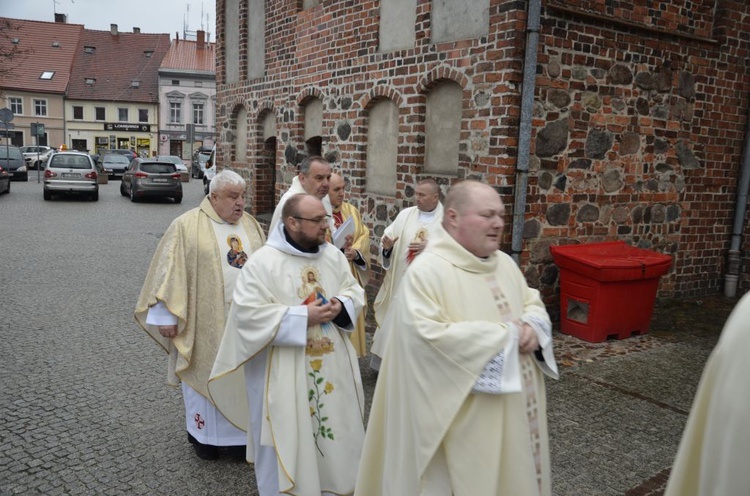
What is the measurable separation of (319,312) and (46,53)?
199ft

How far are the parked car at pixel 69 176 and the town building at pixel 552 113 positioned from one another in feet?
48.2

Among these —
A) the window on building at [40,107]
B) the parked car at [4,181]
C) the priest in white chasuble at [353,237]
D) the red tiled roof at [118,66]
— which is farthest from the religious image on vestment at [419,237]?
the window on building at [40,107]

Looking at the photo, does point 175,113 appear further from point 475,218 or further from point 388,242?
point 475,218

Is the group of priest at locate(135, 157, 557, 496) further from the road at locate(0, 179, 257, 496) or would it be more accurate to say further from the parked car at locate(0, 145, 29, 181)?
the parked car at locate(0, 145, 29, 181)

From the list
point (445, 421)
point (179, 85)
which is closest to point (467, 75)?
point (445, 421)

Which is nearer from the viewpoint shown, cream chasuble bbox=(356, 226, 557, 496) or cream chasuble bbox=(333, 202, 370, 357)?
cream chasuble bbox=(356, 226, 557, 496)

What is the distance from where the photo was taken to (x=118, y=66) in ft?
187

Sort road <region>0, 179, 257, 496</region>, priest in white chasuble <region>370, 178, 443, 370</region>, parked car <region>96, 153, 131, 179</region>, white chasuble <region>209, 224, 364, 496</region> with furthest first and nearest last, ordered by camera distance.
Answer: parked car <region>96, 153, 131, 179</region>
priest in white chasuble <region>370, 178, 443, 370</region>
road <region>0, 179, 257, 496</region>
white chasuble <region>209, 224, 364, 496</region>

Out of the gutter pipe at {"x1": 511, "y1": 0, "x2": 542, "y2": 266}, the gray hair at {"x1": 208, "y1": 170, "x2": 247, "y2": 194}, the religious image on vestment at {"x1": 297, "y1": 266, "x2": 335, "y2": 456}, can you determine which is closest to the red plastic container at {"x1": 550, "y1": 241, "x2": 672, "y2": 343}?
the gutter pipe at {"x1": 511, "y1": 0, "x2": 542, "y2": 266}

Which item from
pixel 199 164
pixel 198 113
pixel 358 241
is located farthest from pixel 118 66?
pixel 358 241

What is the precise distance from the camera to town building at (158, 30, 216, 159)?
179 ft

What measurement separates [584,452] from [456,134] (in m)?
4.30

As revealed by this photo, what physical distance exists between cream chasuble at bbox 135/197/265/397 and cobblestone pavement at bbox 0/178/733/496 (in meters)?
0.64

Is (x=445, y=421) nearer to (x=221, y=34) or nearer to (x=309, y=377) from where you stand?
(x=309, y=377)
